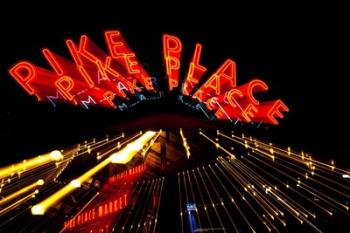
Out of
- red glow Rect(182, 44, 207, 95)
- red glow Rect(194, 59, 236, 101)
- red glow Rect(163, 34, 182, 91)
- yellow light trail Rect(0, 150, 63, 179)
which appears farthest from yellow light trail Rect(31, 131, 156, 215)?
red glow Rect(194, 59, 236, 101)

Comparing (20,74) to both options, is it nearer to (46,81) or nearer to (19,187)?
(46,81)

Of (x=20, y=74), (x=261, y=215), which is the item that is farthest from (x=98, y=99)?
(x=261, y=215)

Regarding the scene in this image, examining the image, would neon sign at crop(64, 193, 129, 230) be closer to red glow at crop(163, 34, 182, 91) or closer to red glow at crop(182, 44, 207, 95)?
red glow at crop(163, 34, 182, 91)

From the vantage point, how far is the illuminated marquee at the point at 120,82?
8148 millimetres

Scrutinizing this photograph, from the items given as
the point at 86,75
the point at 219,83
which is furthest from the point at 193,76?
the point at 86,75

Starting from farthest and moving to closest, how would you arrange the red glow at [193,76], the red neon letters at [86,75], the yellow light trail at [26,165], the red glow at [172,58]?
the red glow at [193,76] < the red glow at [172,58] < the red neon letters at [86,75] < the yellow light trail at [26,165]

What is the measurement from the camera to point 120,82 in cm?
912

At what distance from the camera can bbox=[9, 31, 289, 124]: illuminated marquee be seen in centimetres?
815

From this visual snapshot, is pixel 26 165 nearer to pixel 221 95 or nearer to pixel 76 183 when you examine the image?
pixel 76 183

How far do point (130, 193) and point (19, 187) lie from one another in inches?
105

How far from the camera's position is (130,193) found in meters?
9.16

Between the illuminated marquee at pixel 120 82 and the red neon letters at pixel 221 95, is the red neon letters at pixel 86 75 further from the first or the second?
the red neon letters at pixel 221 95

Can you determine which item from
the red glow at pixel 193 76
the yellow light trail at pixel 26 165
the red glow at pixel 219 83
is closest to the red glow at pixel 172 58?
the red glow at pixel 193 76

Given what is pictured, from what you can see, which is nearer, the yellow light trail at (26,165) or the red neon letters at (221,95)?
the yellow light trail at (26,165)
